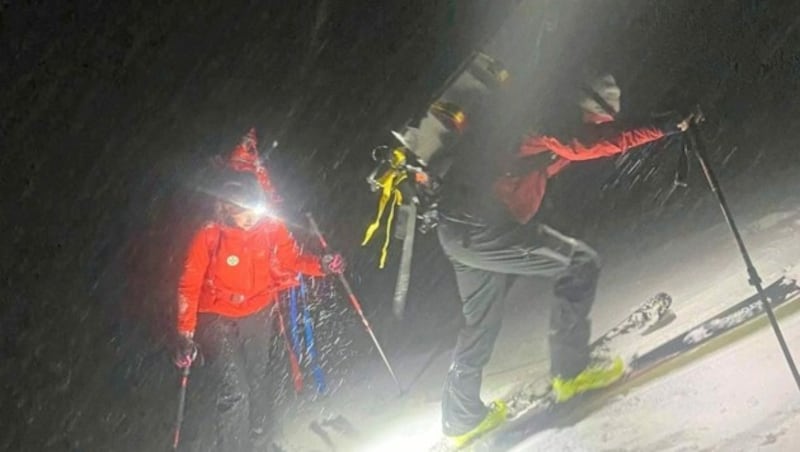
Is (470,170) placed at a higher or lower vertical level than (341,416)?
higher

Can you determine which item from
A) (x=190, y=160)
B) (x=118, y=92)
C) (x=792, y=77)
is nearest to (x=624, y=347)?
(x=792, y=77)

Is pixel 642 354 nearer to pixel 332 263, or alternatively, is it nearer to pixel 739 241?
pixel 739 241

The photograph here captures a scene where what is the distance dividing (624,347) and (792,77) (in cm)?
69

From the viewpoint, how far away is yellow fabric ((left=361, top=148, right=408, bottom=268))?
84.4 inches

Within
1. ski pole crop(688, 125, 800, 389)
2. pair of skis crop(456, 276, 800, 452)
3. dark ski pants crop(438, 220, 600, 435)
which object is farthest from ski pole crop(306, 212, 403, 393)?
ski pole crop(688, 125, 800, 389)

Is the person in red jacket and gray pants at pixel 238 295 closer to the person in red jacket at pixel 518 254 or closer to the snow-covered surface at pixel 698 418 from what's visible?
the person in red jacket at pixel 518 254

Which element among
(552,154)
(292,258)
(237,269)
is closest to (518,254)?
(552,154)

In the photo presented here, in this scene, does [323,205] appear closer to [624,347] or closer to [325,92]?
[325,92]

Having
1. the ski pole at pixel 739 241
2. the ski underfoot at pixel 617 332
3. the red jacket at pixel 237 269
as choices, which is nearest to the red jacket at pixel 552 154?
the ski pole at pixel 739 241

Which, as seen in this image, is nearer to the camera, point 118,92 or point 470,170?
point 118,92

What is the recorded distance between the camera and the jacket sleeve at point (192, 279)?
7.06 ft

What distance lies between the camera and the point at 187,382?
220 cm

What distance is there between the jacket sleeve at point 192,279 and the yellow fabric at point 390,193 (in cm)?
33

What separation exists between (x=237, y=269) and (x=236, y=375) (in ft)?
0.75
